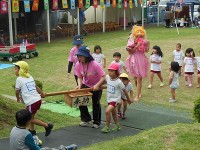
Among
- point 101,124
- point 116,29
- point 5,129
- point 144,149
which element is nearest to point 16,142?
point 144,149

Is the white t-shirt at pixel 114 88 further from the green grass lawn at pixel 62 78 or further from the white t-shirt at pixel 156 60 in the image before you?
the white t-shirt at pixel 156 60

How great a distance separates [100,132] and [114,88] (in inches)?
36.0

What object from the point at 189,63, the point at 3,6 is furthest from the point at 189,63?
the point at 3,6

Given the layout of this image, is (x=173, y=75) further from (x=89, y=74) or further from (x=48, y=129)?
(x=48, y=129)

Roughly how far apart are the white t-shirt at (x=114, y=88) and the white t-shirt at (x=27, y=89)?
4.72 feet

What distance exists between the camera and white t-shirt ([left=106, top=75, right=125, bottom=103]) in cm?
745

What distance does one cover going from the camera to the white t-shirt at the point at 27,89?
672cm

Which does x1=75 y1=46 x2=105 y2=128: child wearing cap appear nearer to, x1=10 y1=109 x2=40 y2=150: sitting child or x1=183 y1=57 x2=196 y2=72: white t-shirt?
x1=10 y1=109 x2=40 y2=150: sitting child

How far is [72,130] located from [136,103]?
9.91ft

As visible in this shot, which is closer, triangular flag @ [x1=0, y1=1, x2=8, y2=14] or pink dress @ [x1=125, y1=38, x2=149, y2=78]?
pink dress @ [x1=125, y1=38, x2=149, y2=78]

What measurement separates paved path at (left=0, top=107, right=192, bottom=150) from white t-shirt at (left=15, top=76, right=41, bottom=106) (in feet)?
2.64

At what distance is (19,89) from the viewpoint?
22.2ft

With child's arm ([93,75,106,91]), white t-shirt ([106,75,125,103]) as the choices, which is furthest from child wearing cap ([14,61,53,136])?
white t-shirt ([106,75,125,103])

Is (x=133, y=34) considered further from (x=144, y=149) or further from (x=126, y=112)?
(x=144, y=149)
